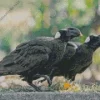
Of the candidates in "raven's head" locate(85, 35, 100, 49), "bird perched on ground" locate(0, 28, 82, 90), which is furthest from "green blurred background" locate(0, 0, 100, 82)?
"bird perched on ground" locate(0, 28, 82, 90)

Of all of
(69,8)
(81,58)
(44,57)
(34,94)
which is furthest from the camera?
(69,8)

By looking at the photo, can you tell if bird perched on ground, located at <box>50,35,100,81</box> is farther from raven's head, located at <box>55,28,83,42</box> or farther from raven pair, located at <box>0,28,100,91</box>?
raven's head, located at <box>55,28,83,42</box>

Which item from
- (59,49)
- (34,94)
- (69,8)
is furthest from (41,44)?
(69,8)

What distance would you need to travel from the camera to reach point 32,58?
28.2ft

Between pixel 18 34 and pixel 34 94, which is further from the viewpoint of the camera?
pixel 18 34

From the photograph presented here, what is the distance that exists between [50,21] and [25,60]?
8241 millimetres

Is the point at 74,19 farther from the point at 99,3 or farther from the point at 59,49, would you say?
the point at 59,49

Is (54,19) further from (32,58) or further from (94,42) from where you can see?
(32,58)

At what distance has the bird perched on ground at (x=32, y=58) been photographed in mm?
8562

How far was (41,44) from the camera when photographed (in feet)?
28.6

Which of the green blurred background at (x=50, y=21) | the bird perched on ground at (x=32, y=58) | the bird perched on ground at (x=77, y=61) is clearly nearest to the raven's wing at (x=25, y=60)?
the bird perched on ground at (x=32, y=58)

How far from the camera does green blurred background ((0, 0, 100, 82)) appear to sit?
16.5 m

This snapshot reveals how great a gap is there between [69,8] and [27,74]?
7895 millimetres

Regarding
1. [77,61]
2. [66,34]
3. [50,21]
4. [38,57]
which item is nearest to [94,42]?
[77,61]
